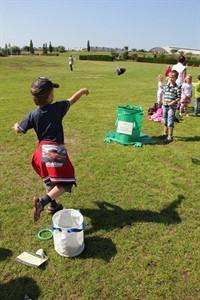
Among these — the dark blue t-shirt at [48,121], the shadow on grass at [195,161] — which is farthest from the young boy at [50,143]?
the shadow on grass at [195,161]

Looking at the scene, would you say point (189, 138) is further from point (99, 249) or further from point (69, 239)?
point (69, 239)

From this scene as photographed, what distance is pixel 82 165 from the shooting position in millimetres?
5652

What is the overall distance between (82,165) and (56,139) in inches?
84.6

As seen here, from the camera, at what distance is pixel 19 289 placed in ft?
9.23

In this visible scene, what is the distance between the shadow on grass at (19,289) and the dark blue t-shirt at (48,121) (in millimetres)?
1605

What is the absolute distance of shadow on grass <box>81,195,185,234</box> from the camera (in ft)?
12.5

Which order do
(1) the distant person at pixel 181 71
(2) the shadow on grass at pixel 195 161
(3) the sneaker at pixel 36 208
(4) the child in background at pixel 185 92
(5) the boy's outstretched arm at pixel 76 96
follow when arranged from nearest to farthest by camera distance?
(3) the sneaker at pixel 36 208
(5) the boy's outstretched arm at pixel 76 96
(2) the shadow on grass at pixel 195 161
(1) the distant person at pixel 181 71
(4) the child in background at pixel 185 92

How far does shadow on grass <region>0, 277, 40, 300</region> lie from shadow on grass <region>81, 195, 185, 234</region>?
1.00 meters

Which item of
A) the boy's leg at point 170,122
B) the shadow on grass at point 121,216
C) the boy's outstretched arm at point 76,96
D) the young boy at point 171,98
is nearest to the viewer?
the boy's outstretched arm at point 76,96

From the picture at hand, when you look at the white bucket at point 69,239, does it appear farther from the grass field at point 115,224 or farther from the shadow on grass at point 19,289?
the shadow on grass at point 19,289

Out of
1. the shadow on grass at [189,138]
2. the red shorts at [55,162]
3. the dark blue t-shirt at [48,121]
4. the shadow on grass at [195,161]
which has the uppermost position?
the dark blue t-shirt at [48,121]

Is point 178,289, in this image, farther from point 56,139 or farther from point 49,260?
point 56,139

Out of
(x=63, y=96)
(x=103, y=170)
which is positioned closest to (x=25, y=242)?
(x=103, y=170)

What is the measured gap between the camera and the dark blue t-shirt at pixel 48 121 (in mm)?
3480
